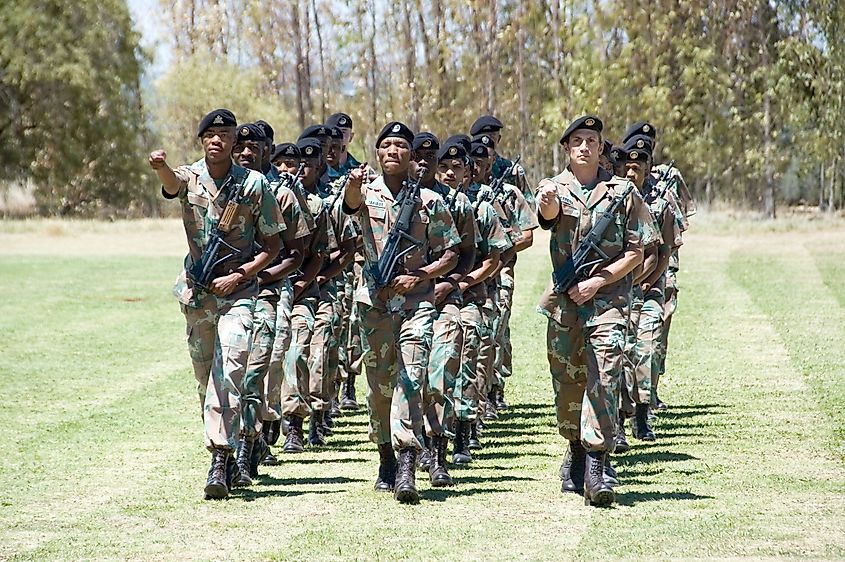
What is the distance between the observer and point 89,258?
34469 millimetres

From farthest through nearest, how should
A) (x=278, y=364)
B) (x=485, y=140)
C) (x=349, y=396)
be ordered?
(x=349, y=396), (x=485, y=140), (x=278, y=364)

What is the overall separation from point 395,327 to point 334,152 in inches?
146

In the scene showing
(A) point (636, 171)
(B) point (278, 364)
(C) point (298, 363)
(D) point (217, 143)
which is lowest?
(C) point (298, 363)

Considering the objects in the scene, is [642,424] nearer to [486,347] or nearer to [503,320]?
[486,347]

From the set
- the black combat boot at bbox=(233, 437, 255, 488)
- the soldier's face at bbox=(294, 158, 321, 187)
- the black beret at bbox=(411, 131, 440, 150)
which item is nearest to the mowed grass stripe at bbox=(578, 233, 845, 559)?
the black combat boot at bbox=(233, 437, 255, 488)

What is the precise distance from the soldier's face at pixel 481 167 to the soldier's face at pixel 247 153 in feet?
6.82

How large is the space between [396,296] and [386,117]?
46861 millimetres

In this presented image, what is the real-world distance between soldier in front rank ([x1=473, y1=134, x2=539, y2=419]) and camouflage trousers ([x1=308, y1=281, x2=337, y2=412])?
1374 millimetres

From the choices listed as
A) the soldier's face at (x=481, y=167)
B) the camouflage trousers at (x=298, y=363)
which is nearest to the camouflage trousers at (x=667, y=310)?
the soldier's face at (x=481, y=167)

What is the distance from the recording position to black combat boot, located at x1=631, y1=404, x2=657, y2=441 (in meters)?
11.9

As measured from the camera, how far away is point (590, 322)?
29.6ft

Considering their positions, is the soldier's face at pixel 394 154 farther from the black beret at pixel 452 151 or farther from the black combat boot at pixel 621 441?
the black combat boot at pixel 621 441

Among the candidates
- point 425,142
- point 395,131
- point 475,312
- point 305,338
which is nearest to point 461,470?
point 475,312

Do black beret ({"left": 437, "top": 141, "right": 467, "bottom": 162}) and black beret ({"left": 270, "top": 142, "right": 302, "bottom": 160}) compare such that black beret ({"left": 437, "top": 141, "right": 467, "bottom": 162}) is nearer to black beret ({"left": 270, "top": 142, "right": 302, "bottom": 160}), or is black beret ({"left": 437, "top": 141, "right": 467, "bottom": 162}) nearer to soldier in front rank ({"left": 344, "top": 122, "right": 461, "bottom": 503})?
soldier in front rank ({"left": 344, "top": 122, "right": 461, "bottom": 503})
